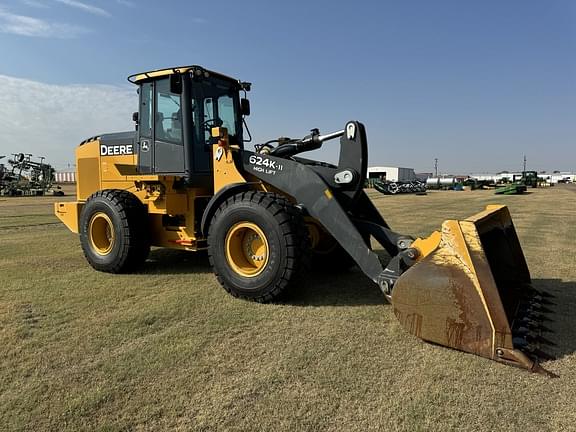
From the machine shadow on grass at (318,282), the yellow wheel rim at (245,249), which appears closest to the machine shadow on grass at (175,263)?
the machine shadow on grass at (318,282)

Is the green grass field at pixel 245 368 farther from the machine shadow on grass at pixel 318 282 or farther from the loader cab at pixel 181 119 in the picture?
the loader cab at pixel 181 119

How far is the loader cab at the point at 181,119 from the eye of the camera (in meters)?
6.33

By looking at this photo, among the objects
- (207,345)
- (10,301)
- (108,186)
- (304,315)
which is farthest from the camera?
(108,186)

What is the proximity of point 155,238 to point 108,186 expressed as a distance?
1.36 m

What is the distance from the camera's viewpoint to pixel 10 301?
507 cm

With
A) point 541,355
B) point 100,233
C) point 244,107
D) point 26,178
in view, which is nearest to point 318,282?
point 541,355

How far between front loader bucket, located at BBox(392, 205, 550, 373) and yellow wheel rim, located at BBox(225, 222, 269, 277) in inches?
69.3

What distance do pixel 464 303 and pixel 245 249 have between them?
257 cm

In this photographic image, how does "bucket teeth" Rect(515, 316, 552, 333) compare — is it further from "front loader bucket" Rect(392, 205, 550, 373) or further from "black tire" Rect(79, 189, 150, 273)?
"black tire" Rect(79, 189, 150, 273)

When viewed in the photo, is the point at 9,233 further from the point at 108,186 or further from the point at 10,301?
the point at 10,301

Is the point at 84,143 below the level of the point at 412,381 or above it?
above

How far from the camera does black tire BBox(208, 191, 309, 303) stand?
15.7 ft

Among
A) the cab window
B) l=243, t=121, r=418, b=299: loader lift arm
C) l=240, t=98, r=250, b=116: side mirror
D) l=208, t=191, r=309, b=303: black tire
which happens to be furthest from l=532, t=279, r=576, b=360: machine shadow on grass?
the cab window

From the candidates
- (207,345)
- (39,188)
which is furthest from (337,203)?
(39,188)
